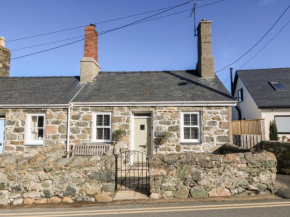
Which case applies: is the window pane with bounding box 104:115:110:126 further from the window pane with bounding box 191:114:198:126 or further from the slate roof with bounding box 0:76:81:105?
the window pane with bounding box 191:114:198:126

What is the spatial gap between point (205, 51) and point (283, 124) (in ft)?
29.3

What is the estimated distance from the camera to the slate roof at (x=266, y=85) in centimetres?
1560

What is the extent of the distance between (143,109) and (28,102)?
6165 mm

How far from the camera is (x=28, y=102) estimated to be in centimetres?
1053

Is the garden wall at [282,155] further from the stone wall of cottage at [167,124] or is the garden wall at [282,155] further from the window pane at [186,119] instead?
the window pane at [186,119]

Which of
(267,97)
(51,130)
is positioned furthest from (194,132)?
(267,97)

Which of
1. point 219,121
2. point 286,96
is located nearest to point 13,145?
point 219,121

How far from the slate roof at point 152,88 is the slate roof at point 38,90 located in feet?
3.10

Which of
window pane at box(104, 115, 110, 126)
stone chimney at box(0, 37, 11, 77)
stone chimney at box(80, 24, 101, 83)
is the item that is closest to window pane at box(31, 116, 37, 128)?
stone chimney at box(80, 24, 101, 83)

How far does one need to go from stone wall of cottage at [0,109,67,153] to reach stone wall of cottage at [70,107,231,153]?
0.57m

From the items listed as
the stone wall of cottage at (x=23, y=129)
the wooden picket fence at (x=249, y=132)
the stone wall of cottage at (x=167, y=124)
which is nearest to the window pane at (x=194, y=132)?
the stone wall of cottage at (x=167, y=124)

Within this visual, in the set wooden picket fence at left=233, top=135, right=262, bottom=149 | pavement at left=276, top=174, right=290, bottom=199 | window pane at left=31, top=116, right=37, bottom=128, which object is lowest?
pavement at left=276, top=174, right=290, bottom=199

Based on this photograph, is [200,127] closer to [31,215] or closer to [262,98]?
[31,215]

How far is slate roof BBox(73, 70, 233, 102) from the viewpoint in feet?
34.4
